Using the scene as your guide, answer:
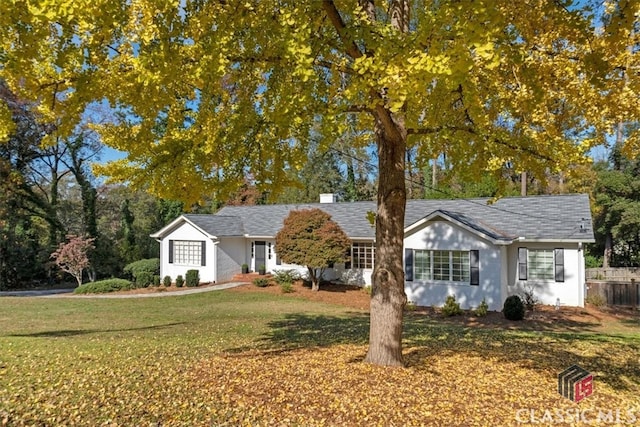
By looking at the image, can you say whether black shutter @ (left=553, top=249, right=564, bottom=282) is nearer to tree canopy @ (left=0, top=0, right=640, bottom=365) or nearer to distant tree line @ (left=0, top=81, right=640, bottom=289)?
distant tree line @ (left=0, top=81, right=640, bottom=289)

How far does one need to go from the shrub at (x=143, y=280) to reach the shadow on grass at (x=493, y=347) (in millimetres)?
14765

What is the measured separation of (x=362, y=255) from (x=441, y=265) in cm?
478

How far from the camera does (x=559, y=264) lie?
16.5m

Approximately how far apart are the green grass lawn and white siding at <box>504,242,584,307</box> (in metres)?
8.17

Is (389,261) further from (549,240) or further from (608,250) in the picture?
(608,250)

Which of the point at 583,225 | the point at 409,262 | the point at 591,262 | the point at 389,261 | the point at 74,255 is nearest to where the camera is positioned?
the point at 389,261

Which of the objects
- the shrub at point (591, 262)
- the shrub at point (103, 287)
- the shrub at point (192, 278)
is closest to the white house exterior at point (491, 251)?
the shrub at point (192, 278)

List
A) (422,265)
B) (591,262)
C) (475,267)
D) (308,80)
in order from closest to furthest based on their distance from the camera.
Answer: (308,80), (475,267), (422,265), (591,262)

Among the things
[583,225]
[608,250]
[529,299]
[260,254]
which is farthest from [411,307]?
[608,250]

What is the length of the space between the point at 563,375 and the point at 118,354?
21.4 feet

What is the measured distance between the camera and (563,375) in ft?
17.3

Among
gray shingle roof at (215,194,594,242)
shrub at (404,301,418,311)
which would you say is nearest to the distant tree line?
gray shingle roof at (215,194,594,242)

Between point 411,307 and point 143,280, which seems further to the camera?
point 143,280

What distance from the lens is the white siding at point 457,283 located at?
15.8m
